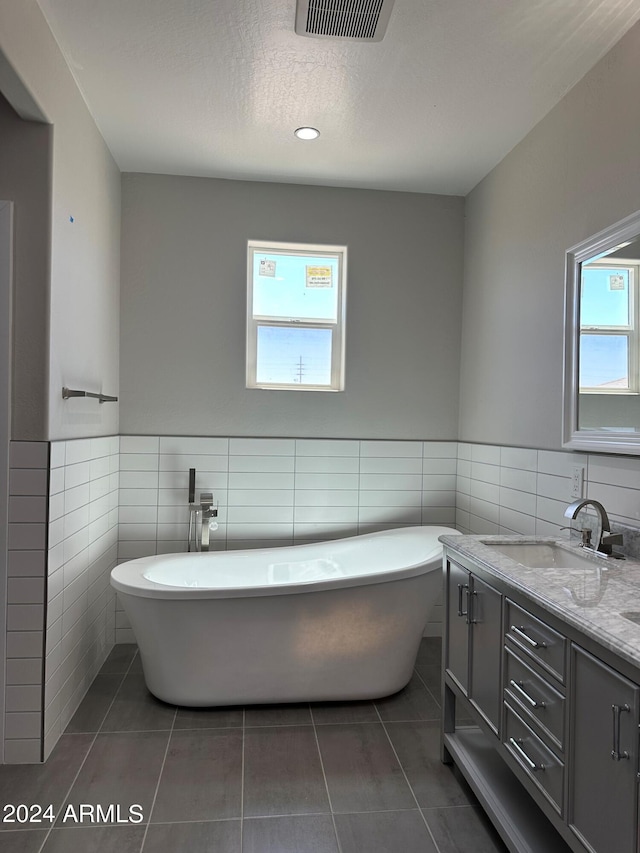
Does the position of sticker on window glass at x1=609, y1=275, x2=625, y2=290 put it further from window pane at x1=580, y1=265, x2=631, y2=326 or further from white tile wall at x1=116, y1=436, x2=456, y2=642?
white tile wall at x1=116, y1=436, x2=456, y2=642

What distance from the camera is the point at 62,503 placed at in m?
2.42

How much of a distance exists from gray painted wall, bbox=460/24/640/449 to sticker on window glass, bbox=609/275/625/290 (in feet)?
0.71

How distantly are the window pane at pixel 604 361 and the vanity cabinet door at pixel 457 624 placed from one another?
34.9 inches

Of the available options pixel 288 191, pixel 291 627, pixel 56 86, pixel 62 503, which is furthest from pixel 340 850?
pixel 288 191

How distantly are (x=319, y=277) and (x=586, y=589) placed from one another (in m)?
2.59

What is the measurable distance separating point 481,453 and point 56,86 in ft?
8.70

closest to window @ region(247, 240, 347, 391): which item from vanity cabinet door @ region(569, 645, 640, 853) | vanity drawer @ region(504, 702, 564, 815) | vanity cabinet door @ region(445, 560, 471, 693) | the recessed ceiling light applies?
the recessed ceiling light

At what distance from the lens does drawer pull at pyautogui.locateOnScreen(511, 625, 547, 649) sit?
1544mm

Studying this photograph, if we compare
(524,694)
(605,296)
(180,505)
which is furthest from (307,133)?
(524,694)

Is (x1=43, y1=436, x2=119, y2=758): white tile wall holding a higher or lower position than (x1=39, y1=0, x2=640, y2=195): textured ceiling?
lower

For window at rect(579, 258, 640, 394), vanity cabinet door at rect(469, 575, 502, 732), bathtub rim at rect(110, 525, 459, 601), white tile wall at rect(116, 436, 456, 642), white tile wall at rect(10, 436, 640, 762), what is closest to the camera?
vanity cabinet door at rect(469, 575, 502, 732)

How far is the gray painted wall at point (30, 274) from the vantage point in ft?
7.33

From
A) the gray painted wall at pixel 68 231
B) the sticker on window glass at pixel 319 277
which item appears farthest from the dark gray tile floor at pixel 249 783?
the sticker on window glass at pixel 319 277

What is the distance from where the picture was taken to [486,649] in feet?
6.23
